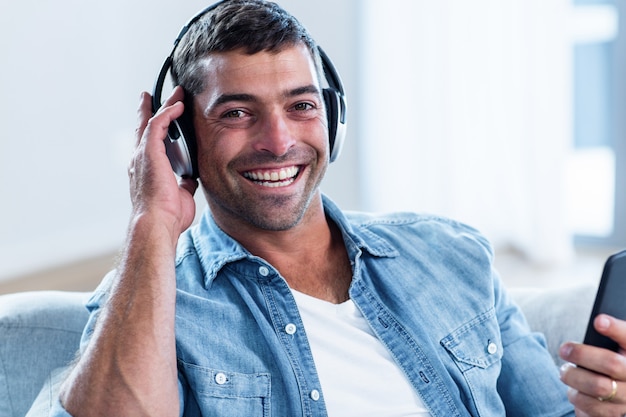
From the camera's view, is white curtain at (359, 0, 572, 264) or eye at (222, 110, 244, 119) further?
white curtain at (359, 0, 572, 264)

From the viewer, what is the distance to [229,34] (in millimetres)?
1488

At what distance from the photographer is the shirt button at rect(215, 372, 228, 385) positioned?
53.0 inches

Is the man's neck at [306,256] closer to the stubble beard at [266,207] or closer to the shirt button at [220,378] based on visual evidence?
the stubble beard at [266,207]

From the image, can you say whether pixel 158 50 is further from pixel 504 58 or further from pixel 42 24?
pixel 504 58

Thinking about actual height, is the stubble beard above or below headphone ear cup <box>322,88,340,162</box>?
below

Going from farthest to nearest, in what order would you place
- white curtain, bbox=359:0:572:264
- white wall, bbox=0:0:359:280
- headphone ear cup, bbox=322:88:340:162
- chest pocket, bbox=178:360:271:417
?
white curtain, bbox=359:0:572:264
white wall, bbox=0:0:359:280
headphone ear cup, bbox=322:88:340:162
chest pocket, bbox=178:360:271:417

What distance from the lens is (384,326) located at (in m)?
1.48

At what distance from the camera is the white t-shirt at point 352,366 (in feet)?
4.59

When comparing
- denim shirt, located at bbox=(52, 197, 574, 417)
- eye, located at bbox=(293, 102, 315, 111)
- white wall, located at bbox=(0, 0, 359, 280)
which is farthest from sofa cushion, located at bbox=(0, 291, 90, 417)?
white wall, located at bbox=(0, 0, 359, 280)

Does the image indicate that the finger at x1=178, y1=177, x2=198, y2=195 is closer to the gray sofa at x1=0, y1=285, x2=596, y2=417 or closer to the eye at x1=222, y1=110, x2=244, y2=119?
the eye at x1=222, y1=110, x2=244, y2=119

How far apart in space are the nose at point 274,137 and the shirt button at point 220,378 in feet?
1.24

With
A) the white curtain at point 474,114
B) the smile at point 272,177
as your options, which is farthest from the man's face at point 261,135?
the white curtain at point 474,114

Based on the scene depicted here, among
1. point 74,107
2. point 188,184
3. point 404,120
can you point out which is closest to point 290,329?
point 188,184

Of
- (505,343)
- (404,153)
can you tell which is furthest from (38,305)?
(404,153)
